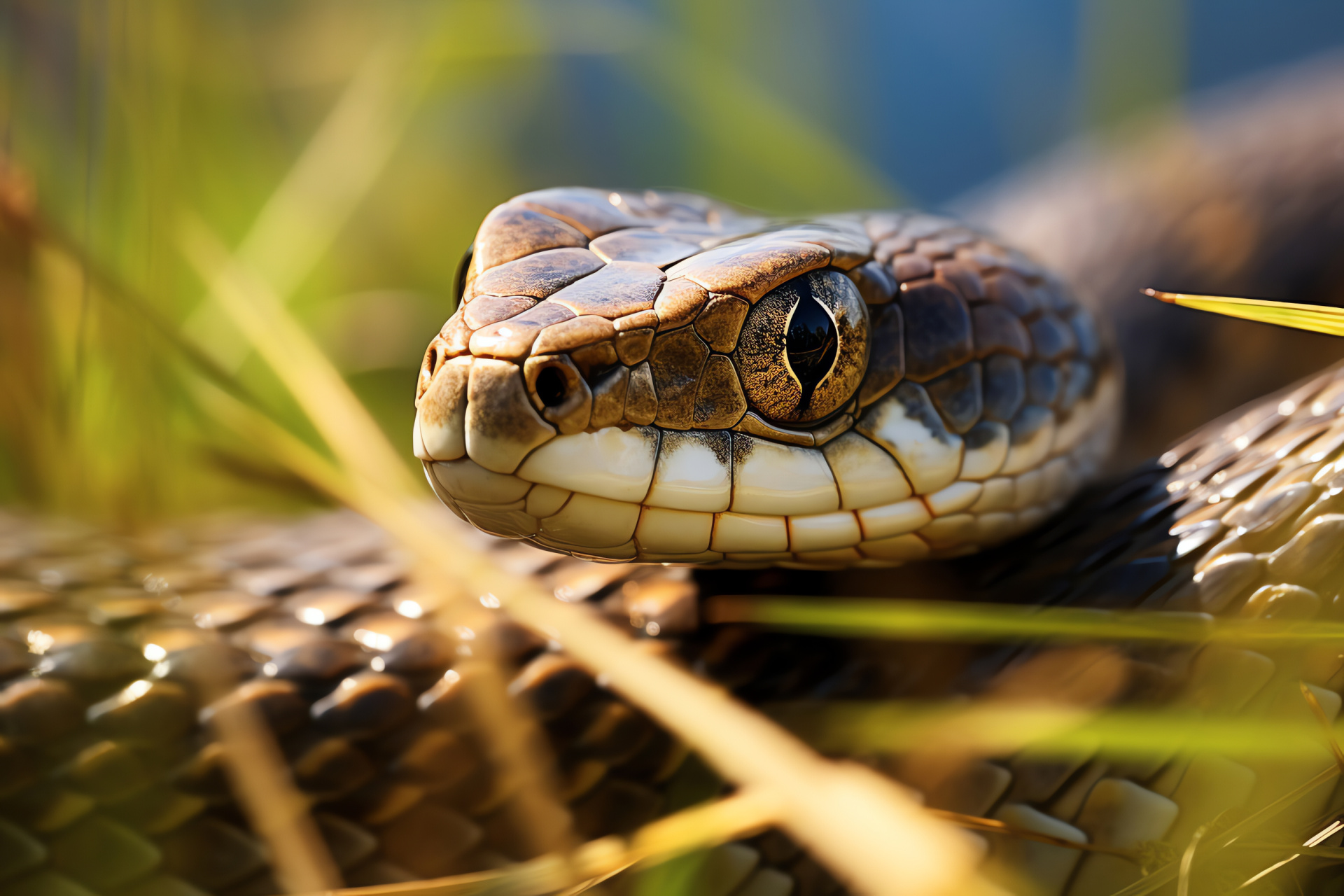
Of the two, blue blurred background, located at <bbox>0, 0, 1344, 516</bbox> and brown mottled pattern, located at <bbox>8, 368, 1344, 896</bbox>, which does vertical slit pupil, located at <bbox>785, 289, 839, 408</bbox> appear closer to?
brown mottled pattern, located at <bbox>8, 368, 1344, 896</bbox>

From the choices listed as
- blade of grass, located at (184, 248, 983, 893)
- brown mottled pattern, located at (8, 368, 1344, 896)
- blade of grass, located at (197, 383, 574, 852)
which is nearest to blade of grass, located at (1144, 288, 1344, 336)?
brown mottled pattern, located at (8, 368, 1344, 896)

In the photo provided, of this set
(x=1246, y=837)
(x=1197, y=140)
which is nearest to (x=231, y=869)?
(x=1246, y=837)

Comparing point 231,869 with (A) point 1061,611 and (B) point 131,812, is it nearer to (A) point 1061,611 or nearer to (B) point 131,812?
(B) point 131,812

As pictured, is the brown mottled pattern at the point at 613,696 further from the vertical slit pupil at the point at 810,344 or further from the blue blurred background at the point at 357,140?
the blue blurred background at the point at 357,140

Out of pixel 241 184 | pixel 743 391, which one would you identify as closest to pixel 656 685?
pixel 743 391

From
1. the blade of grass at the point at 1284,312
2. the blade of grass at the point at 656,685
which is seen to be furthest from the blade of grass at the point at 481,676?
the blade of grass at the point at 1284,312
